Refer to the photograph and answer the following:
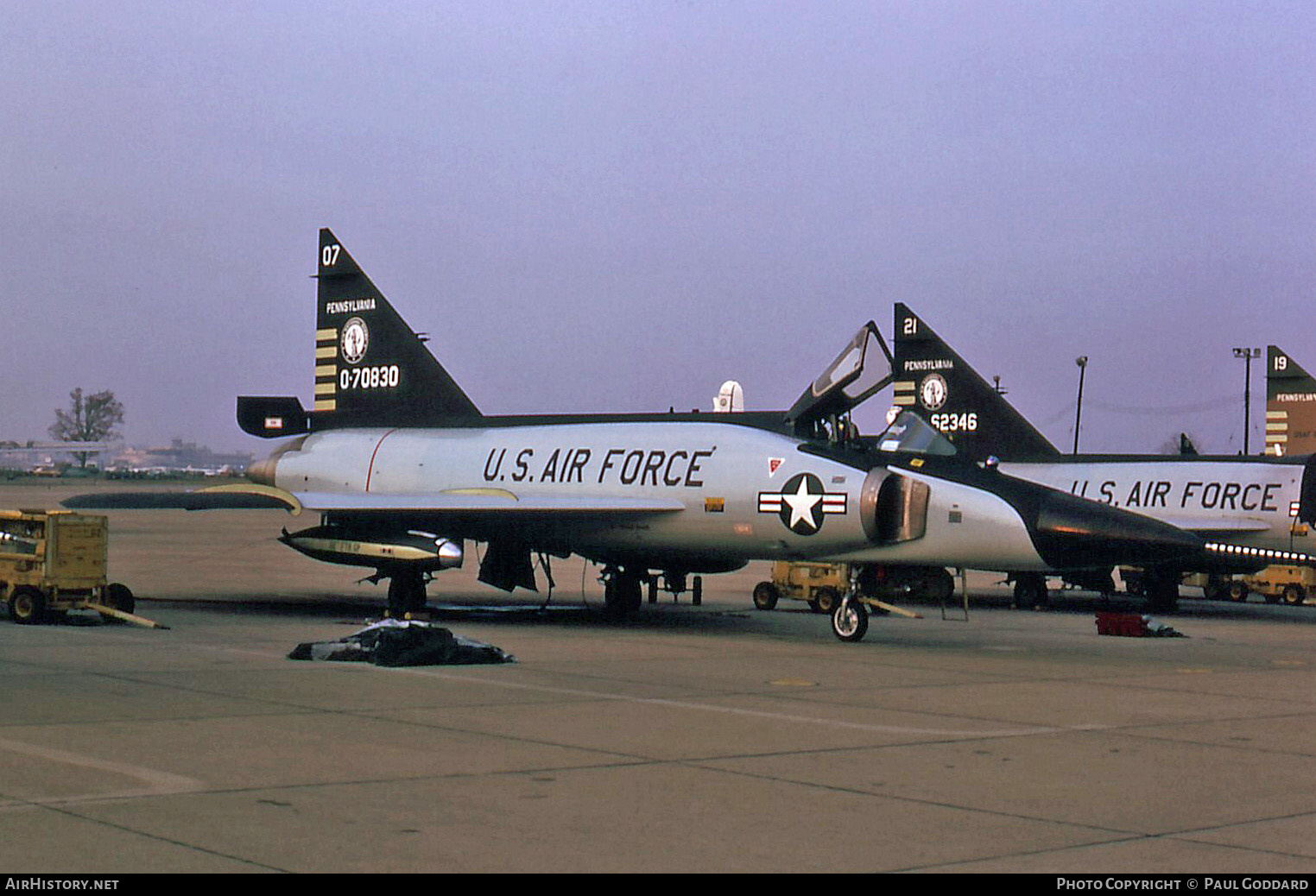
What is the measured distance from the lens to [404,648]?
13.2 meters

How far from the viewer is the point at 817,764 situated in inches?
332

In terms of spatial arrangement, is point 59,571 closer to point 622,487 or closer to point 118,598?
point 118,598

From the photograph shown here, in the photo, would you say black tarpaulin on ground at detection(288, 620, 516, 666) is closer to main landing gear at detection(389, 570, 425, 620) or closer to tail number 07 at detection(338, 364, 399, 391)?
main landing gear at detection(389, 570, 425, 620)

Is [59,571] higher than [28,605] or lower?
higher

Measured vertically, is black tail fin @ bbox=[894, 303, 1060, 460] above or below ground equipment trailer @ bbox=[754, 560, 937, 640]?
above

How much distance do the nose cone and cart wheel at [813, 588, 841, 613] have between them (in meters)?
7.08

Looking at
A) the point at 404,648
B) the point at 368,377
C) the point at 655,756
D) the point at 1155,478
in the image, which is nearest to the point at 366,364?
the point at 368,377

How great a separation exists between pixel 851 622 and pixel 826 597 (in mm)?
6336

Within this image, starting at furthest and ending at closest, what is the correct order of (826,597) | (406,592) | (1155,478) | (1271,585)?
(1271,585)
(1155,478)
(826,597)
(406,592)

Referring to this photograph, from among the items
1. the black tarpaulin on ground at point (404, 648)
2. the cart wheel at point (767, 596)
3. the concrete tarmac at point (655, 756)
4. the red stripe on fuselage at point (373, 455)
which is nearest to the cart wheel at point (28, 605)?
the concrete tarmac at point (655, 756)

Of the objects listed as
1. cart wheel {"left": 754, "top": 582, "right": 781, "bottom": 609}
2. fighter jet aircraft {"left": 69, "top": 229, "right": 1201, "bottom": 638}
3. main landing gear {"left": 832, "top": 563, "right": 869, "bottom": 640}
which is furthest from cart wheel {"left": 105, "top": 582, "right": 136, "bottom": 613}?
cart wheel {"left": 754, "top": 582, "right": 781, "bottom": 609}

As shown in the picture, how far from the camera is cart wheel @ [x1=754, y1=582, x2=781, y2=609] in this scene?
76.0ft

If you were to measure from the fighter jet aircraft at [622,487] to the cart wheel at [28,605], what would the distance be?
2.83 meters
